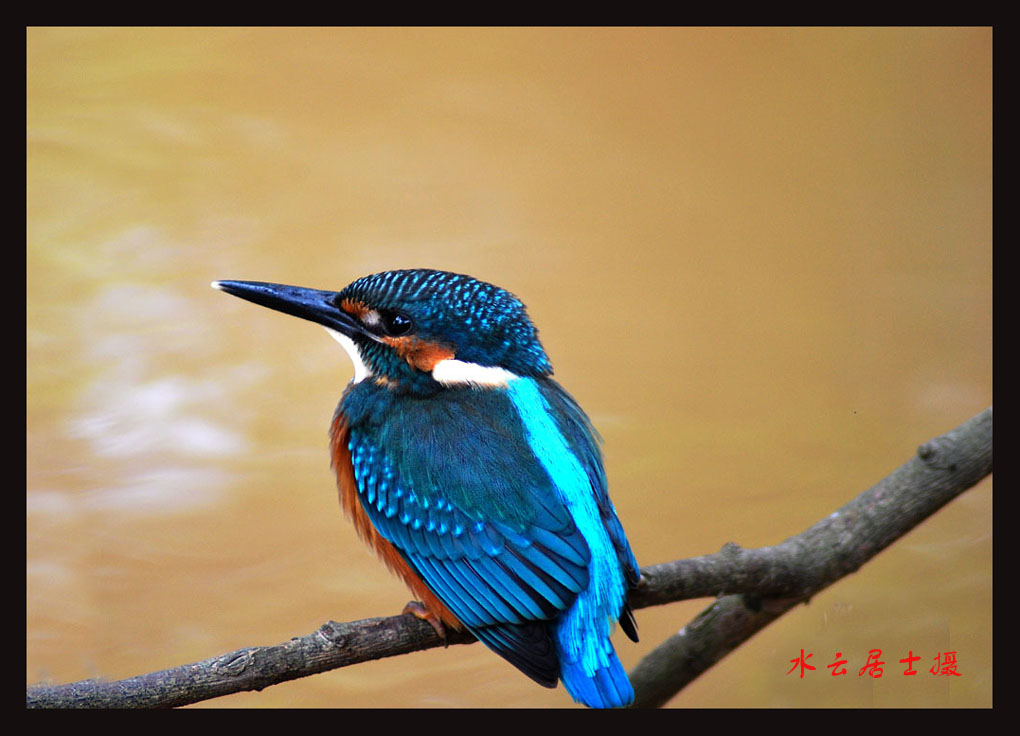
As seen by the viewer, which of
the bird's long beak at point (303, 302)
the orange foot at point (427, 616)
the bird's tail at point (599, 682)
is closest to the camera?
the bird's tail at point (599, 682)

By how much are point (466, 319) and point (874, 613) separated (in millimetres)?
2022

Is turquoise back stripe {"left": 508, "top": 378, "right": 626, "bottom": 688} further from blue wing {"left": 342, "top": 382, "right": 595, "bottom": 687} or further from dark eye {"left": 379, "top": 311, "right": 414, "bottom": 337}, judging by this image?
dark eye {"left": 379, "top": 311, "right": 414, "bottom": 337}

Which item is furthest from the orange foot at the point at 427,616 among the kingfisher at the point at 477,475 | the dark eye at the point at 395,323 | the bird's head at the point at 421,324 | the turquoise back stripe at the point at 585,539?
the dark eye at the point at 395,323

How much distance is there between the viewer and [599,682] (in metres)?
1.89

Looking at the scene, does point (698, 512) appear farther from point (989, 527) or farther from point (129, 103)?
point (129, 103)

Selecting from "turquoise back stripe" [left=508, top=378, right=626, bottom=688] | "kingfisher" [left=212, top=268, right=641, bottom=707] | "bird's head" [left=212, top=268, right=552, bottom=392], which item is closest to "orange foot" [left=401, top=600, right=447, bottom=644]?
"kingfisher" [left=212, top=268, right=641, bottom=707]

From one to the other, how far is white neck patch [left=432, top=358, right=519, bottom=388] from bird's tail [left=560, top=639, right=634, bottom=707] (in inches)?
23.0

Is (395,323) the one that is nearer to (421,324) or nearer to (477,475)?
(421,324)

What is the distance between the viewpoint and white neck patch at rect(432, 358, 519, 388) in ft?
6.97

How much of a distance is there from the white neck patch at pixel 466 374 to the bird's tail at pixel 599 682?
0.58 metres

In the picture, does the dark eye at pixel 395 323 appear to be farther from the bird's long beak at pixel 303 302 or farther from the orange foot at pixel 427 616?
the orange foot at pixel 427 616

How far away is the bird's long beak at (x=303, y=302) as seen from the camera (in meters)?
2.16

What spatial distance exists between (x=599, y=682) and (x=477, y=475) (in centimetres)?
45

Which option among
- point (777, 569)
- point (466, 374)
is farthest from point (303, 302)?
point (777, 569)
